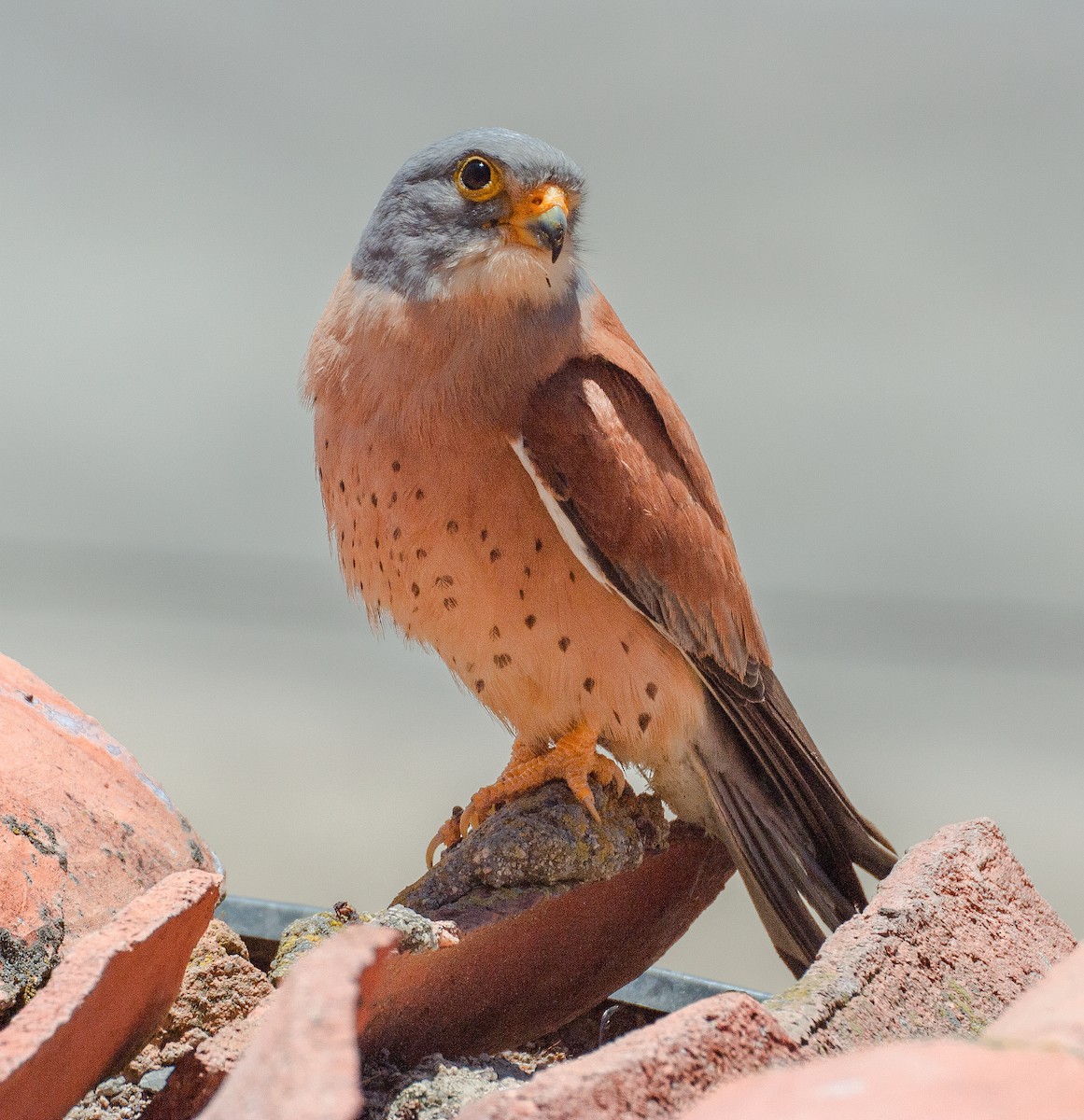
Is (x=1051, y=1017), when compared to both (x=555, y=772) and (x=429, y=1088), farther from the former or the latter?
(x=555, y=772)

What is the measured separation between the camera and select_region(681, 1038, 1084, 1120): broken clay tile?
397mm

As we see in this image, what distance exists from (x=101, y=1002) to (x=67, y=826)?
33 cm

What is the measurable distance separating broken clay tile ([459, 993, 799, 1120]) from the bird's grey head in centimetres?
111

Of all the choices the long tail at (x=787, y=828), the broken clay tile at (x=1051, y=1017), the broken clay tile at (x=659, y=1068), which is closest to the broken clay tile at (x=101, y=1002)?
the broken clay tile at (x=659, y=1068)

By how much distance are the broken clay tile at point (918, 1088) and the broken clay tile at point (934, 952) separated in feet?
0.90

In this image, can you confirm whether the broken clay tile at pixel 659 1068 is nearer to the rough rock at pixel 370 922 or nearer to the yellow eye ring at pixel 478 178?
the rough rock at pixel 370 922

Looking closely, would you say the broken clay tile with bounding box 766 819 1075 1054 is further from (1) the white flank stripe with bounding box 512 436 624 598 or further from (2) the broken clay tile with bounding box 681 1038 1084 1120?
(1) the white flank stripe with bounding box 512 436 624 598

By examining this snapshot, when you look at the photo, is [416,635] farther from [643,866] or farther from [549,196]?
[549,196]

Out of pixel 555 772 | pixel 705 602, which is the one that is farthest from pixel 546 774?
pixel 705 602

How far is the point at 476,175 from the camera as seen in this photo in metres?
1.55

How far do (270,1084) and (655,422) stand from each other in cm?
124

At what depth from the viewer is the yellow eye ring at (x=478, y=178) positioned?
5.08 ft

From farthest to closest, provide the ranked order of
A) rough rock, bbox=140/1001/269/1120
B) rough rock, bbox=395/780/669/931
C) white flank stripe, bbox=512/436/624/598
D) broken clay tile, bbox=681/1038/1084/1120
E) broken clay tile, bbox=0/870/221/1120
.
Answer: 1. white flank stripe, bbox=512/436/624/598
2. rough rock, bbox=395/780/669/931
3. rough rock, bbox=140/1001/269/1120
4. broken clay tile, bbox=0/870/221/1120
5. broken clay tile, bbox=681/1038/1084/1120

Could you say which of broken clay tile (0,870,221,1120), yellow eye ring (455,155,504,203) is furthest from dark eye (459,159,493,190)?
broken clay tile (0,870,221,1120)
